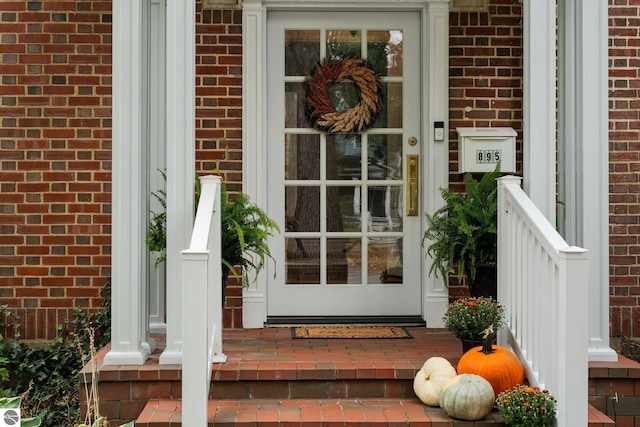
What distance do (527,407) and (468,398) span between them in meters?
0.26

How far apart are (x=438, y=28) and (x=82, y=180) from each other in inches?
99.7

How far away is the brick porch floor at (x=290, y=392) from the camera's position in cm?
364

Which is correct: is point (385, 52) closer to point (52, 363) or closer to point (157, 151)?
point (157, 151)

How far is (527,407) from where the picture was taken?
3451 millimetres

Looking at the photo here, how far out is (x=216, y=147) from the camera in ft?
17.3

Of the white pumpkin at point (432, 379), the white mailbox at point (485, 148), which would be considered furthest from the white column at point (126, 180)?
the white mailbox at point (485, 148)

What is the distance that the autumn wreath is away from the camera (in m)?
5.36

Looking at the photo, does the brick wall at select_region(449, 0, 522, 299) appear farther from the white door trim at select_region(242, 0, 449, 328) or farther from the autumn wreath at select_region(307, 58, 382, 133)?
the autumn wreath at select_region(307, 58, 382, 133)

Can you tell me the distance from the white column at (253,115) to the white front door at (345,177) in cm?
14

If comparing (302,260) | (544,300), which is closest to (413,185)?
(302,260)

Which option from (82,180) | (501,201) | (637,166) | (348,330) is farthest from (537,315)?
(82,180)

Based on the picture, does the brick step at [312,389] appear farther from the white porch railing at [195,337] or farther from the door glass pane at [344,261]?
the door glass pane at [344,261]

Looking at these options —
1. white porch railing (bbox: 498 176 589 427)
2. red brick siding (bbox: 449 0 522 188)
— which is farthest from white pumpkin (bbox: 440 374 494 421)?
red brick siding (bbox: 449 0 522 188)

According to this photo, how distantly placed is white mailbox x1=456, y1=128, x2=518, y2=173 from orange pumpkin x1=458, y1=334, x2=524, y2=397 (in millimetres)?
1614
